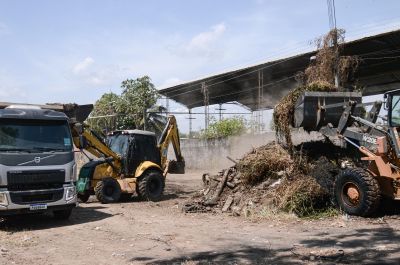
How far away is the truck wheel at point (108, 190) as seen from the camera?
1486 cm

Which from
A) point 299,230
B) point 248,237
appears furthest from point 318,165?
point 248,237

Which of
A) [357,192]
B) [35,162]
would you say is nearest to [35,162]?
[35,162]

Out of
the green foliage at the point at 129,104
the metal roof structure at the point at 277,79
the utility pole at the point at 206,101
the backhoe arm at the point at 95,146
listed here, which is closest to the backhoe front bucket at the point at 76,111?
the backhoe arm at the point at 95,146

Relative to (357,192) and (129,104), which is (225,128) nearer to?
(129,104)

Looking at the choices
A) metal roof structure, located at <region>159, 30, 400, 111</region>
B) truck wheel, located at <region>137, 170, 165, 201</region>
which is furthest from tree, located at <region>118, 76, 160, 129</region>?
truck wheel, located at <region>137, 170, 165, 201</region>

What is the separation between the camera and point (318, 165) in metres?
12.5

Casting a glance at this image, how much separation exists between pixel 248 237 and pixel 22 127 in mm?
5672

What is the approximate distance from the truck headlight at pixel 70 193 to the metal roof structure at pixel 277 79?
537 inches

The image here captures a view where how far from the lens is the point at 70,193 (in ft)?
38.0

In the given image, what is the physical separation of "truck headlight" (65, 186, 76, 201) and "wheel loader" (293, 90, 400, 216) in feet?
19.2

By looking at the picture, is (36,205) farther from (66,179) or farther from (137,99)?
(137,99)

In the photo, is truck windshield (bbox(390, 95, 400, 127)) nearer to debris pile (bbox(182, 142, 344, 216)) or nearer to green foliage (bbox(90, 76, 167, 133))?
debris pile (bbox(182, 142, 344, 216))

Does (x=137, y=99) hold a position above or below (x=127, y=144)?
above

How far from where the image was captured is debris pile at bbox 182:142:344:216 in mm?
11641
